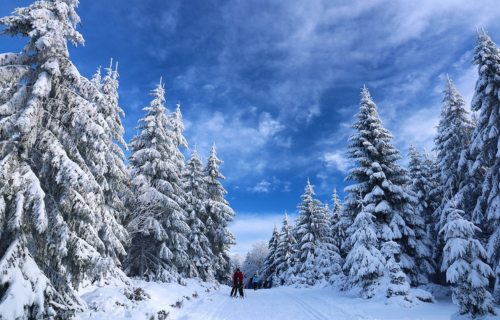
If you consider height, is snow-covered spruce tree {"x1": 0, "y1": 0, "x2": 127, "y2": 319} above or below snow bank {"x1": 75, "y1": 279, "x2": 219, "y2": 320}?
above

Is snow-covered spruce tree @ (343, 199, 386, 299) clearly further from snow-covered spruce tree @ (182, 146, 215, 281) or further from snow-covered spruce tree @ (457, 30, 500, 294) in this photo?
snow-covered spruce tree @ (182, 146, 215, 281)

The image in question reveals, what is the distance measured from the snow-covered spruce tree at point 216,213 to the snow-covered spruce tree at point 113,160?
10959mm

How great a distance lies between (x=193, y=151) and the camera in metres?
27.9

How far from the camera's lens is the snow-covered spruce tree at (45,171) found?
20.8 ft

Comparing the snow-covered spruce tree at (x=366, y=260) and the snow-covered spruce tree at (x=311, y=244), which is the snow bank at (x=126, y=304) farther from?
the snow-covered spruce tree at (x=311, y=244)

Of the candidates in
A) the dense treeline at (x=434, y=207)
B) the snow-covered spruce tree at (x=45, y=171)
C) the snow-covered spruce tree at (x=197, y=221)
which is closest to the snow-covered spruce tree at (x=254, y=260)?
the snow-covered spruce tree at (x=197, y=221)

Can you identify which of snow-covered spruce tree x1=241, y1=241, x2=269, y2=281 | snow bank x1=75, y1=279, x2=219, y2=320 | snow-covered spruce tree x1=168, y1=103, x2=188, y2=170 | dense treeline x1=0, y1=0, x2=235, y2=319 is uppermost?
snow-covered spruce tree x1=168, y1=103, x2=188, y2=170

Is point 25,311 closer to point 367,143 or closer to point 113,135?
point 113,135

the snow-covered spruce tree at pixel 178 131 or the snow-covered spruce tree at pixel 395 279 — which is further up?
the snow-covered spruce tree at pixel 178 131

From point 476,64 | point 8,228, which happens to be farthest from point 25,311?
point 476,64

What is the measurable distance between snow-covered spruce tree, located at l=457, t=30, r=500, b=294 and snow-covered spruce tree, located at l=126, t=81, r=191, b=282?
57.4 ft

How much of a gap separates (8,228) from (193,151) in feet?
71.1

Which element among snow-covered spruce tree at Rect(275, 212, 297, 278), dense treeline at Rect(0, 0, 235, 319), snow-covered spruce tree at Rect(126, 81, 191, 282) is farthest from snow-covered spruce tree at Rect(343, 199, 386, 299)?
snow-covered spruce tree at Rect(275, 212, 297, 278)

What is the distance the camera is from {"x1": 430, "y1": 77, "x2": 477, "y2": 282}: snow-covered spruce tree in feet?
59.7
